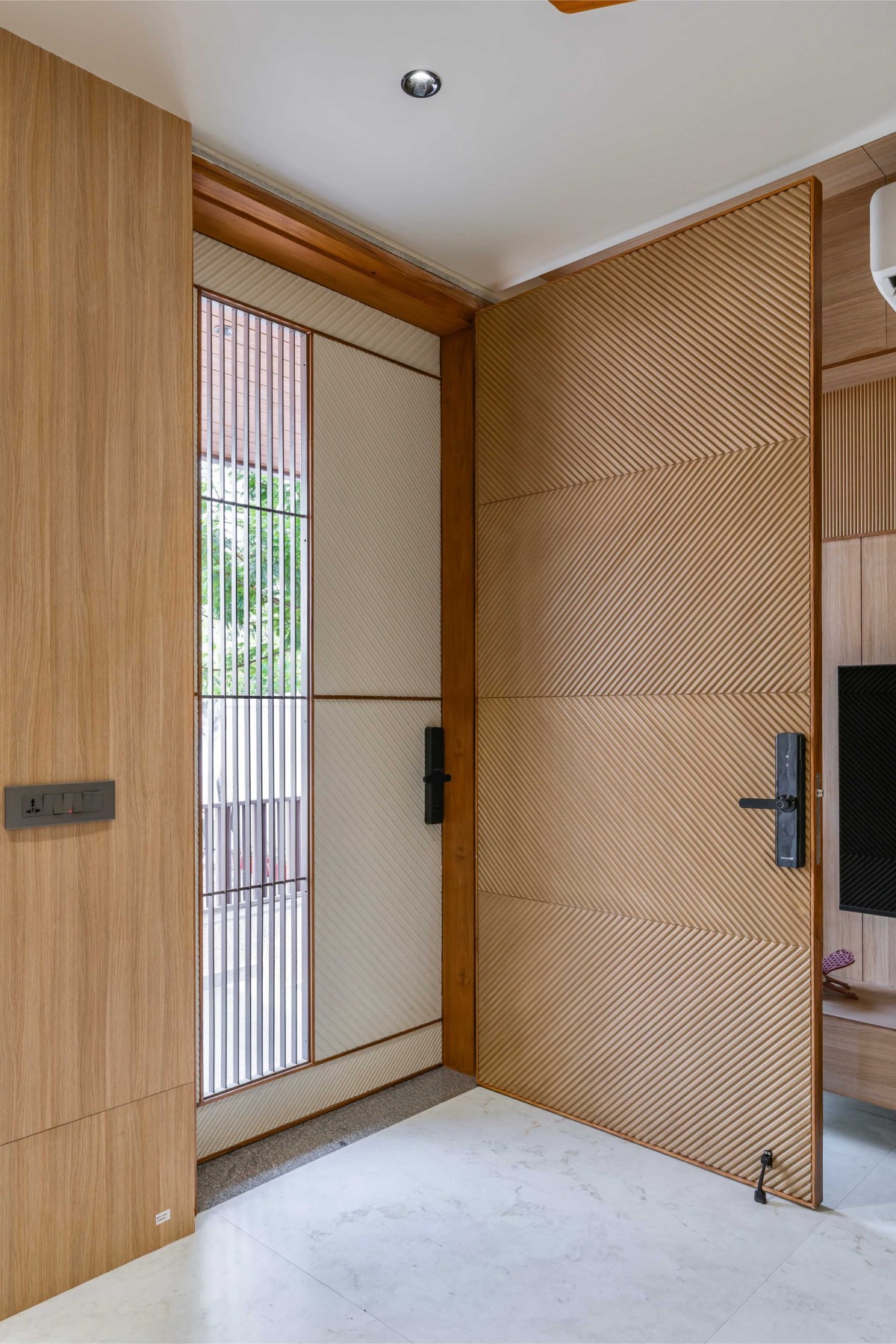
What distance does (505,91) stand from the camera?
216 cm

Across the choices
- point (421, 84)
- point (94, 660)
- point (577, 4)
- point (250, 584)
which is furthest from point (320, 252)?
point (94, 660)

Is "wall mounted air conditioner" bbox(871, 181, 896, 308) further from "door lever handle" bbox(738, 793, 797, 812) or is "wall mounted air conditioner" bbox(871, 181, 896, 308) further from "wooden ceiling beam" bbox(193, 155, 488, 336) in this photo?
"door lever handle" bbox(738, 793, 797, 812)

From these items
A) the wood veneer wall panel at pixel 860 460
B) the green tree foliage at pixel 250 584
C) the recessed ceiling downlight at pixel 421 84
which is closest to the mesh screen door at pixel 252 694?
the green tree foliage at pixel 250 584

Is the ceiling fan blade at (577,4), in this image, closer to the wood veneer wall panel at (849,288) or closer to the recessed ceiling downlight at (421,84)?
the recessed ceiling downlight at (421,84)

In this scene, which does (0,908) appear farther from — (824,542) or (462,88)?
(824,542)

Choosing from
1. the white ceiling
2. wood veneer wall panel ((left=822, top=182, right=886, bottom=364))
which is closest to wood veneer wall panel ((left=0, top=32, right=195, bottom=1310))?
the white ceiling

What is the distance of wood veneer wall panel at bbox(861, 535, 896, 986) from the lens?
318 cm

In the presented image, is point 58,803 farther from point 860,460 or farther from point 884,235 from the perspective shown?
point 860,460

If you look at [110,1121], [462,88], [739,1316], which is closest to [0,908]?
[110,1121]

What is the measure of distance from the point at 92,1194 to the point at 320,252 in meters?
2.56

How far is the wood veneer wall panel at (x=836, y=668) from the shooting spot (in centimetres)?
327

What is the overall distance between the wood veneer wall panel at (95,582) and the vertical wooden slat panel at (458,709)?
1183 mm

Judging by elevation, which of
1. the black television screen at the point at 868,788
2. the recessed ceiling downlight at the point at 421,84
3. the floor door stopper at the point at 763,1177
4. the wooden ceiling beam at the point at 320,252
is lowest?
the floor door stopper at the point at 763,1177

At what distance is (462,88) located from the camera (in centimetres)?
215
